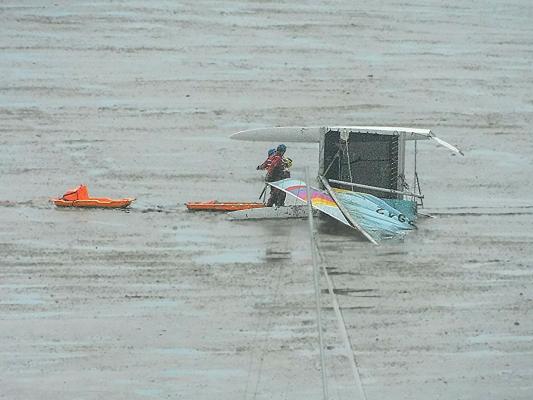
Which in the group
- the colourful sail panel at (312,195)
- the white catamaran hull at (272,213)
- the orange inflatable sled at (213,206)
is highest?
the colourful sail panel at (312,195)

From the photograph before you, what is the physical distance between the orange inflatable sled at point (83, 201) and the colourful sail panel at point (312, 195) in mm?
2257

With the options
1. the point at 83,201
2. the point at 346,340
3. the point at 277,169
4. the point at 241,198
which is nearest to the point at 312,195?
the point at 277,169

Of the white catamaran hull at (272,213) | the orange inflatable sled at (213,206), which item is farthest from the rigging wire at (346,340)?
the orange inflatable sled at (213,206)

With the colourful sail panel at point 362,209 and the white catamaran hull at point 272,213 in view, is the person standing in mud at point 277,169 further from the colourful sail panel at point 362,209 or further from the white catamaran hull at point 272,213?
the colourful sail panel at point 362,209

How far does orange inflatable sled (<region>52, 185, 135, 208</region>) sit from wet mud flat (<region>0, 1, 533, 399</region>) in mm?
245

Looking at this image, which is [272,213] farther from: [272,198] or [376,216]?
[376,216]

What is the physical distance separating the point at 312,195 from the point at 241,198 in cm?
146

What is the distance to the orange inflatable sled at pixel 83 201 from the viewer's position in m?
20.8

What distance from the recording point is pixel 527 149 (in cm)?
2402

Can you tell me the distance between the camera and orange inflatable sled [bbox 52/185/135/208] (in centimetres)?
2084

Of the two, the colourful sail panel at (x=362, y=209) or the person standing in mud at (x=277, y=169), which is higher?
the person standing in mud at (x=277, y=169)

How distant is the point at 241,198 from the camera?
70.6 feet

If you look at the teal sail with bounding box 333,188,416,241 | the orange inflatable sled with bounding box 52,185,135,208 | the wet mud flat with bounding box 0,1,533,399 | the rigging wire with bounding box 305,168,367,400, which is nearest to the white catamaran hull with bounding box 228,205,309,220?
the wet mud flat with bounding box 0,1,533,399

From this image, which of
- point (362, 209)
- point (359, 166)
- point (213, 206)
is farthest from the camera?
point (359, 166)
